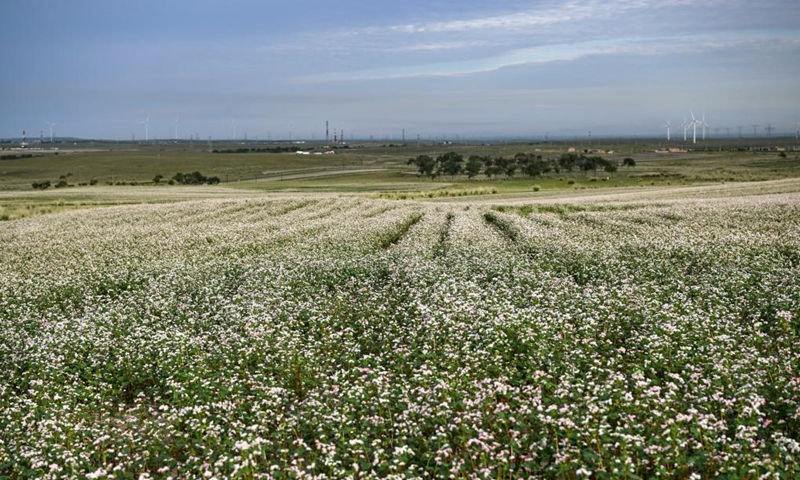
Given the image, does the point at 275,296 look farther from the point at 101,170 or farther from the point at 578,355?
the point at 101,170

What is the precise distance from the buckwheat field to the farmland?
2.3 inches

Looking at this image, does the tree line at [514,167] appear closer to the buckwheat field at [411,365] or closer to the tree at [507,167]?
the tree at [507,167]

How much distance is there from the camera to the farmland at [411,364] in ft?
27.6

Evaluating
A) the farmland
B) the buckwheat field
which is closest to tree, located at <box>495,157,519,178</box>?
the farmland

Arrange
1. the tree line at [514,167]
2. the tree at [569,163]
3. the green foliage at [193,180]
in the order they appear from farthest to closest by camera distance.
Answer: the tree at [569,163] → the tree line at [514,167] → the green foliage at [193,180]

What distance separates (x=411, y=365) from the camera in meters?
11.7

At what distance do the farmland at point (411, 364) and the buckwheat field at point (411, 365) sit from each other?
2.3 inches

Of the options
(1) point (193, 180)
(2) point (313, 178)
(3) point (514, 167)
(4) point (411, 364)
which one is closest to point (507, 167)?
(3) point (514, 167)

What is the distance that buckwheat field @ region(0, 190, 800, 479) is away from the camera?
8391mm

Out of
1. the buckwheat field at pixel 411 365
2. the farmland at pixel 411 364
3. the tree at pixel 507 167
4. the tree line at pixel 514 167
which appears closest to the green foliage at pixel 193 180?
the tree line at pixel 514 167

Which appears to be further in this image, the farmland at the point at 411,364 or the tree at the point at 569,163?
the tree at the point at 569,163

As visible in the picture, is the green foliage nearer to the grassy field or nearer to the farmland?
the grassy field

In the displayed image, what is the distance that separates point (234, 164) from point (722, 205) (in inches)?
6153

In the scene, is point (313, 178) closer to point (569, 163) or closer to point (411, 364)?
point (569, 163)
